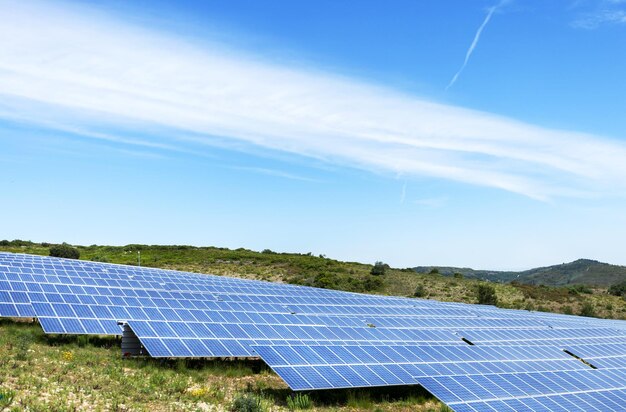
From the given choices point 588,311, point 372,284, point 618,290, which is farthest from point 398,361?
point 618,290

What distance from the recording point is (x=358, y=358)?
21.1m

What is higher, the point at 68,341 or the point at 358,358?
the point at 358,358

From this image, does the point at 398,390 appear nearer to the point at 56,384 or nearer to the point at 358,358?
the point at 358,358

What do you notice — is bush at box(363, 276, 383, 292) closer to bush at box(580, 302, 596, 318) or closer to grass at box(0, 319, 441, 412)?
bush at box(580, 302, 596, 318)

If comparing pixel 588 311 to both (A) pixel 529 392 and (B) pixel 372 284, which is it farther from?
(A) pixel 529 392

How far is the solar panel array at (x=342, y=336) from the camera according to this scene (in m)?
19.4

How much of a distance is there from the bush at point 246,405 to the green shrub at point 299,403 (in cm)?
107

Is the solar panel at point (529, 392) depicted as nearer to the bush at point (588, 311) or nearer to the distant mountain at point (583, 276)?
the bush at point (588, 311)

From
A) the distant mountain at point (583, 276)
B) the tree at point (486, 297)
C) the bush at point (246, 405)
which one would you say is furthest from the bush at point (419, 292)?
the distant mountain at point (583, 276)

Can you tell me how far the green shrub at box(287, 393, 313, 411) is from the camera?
17.9m

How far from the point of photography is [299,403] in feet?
59.6

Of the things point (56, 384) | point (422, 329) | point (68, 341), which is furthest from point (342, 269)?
point (56, 384)

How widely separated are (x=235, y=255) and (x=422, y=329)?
71.0 metres

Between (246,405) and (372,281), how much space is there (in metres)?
61.8
